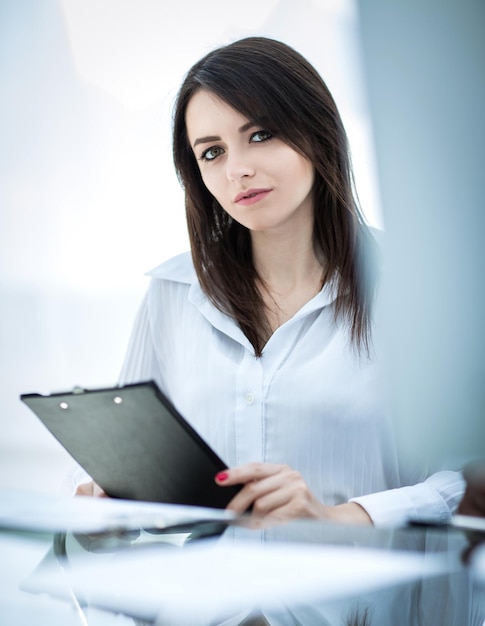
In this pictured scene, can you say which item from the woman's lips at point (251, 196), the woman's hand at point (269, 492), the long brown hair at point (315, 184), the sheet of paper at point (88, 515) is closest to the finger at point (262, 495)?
the woman's hand at point (269, 492)

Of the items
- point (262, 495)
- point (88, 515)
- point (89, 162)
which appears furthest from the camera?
point (89, 162)

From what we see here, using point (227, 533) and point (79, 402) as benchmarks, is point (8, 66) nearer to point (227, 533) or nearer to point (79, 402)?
point (79, 402)

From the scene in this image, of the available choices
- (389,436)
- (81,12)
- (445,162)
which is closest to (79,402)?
(389,436)

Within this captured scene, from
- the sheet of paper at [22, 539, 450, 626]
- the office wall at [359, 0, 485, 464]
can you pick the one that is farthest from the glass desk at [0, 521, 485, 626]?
the office wall at [359, 0, 485, 464]

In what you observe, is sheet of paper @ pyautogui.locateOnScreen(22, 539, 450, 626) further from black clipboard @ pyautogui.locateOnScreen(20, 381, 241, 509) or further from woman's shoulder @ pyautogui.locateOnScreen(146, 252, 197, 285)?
woman's shoulder @ pyautogui.locateOnScreen(146, 252, 197, 285)

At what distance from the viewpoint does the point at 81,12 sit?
7.07ft

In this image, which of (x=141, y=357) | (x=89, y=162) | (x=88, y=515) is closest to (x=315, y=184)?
(x=141, y=357)

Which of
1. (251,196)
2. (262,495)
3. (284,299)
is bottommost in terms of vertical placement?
(262,495)

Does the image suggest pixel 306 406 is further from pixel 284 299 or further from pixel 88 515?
pixel 88 515

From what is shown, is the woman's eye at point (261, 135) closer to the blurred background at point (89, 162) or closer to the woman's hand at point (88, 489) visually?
the woman's hand at point (88, 489)

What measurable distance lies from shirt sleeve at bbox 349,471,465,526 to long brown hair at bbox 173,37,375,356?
23 cm

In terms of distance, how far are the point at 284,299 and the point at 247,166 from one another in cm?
24

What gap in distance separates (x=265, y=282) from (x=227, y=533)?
65 centimetres

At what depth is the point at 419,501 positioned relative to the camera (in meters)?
0.96
